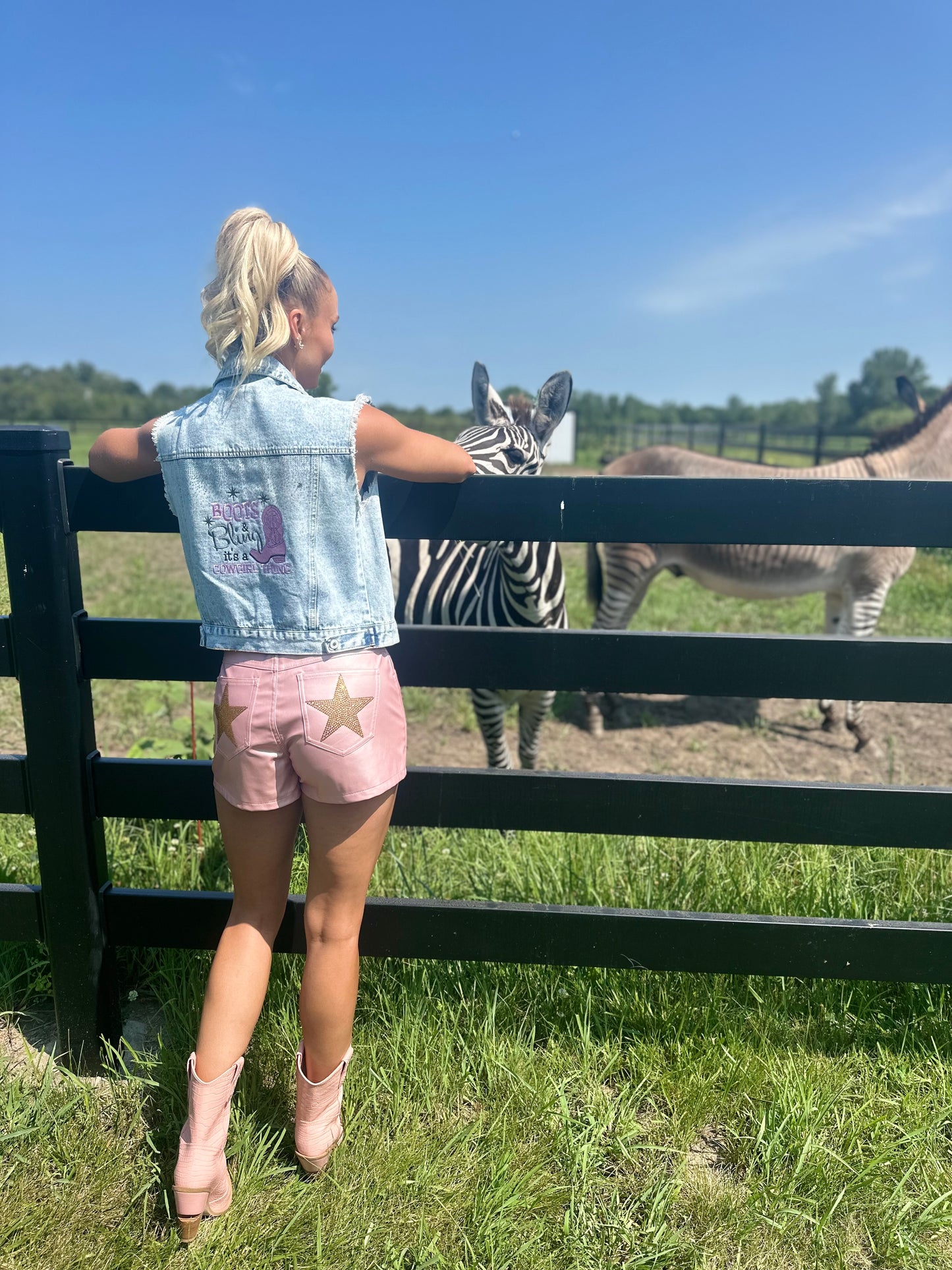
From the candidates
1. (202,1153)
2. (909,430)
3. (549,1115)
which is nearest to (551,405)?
(549,1115)

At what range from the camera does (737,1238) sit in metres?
1.60

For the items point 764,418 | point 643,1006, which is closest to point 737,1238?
point 643,1006

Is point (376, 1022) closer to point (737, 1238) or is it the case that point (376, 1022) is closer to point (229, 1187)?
point (229, 1187)

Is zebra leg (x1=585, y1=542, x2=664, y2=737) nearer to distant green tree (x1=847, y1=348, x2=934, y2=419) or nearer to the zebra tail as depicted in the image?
the zebra tail

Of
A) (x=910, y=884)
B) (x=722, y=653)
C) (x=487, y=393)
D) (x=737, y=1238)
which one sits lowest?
(x=737, y=1238)

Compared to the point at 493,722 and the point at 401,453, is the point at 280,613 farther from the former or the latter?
the point at 493,722

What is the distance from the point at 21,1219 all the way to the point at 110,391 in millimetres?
78450

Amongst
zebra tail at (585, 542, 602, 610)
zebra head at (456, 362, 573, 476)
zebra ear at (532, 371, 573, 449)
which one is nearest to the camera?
zebra head at (456, 362, 573, 476)

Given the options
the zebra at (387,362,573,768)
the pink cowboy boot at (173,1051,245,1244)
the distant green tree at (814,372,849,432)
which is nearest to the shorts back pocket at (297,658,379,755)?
the pink cowboy boot at (173,1051,245,1244)

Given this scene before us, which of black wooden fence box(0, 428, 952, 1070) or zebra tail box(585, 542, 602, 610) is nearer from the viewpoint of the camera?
Result: black wooden fence box(0, 428, 952, 1070)

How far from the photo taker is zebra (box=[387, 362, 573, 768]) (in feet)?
10.9

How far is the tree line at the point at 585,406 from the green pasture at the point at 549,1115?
2560 centimetres

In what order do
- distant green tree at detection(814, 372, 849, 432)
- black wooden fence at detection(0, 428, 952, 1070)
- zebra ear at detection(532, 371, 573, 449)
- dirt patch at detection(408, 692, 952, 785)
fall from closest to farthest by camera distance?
black wooden fence at detection(0, 428, 952, 1070) → zebra ear at detection(532, 371, 573, 449) → dirt patch at detection(408, 692, 952, 785) → distant green tree at detection(814, 372, 849, 432)

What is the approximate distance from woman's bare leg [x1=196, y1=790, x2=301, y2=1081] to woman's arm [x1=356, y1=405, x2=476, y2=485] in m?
0.69
